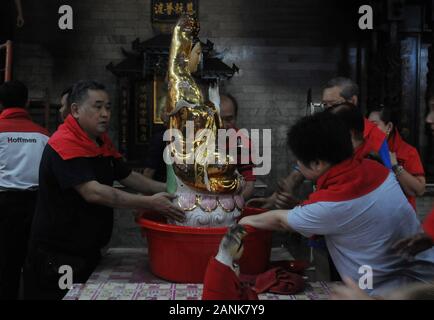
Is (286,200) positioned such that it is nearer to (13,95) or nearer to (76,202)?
(76,202)

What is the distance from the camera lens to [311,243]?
6.83 feet

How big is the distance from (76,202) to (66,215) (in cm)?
7

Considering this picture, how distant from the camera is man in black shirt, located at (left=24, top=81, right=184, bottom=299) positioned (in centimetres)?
195

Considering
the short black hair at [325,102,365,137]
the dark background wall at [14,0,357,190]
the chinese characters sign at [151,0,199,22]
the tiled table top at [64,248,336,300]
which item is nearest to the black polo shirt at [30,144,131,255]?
the tiled table top at [64,248,336,300]

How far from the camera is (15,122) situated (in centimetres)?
291

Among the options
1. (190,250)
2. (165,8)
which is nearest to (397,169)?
(190,250)

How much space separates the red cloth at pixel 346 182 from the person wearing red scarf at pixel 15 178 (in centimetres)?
190

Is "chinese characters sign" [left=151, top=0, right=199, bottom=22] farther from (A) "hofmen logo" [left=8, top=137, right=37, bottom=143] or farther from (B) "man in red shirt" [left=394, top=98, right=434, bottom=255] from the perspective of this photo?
(B) "man in red shirt" [left=394, top=98, right=434, bottom=255]

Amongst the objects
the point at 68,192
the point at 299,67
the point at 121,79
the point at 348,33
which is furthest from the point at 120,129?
the point at 68,192

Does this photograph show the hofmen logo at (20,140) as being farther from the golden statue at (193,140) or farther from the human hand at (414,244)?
the human hand at (414,244)

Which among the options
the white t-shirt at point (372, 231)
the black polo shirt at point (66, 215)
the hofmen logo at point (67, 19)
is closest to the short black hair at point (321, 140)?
the white t-shirt at point (372, 231)

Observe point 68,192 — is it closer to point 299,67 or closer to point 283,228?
point 283,228

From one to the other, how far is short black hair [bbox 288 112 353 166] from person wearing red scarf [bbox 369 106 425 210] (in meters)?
0.94

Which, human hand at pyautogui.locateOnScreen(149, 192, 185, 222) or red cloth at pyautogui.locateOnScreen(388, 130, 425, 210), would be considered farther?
red cloth at pyautogui.locateOnScreen(388, 130, 425, 210)
